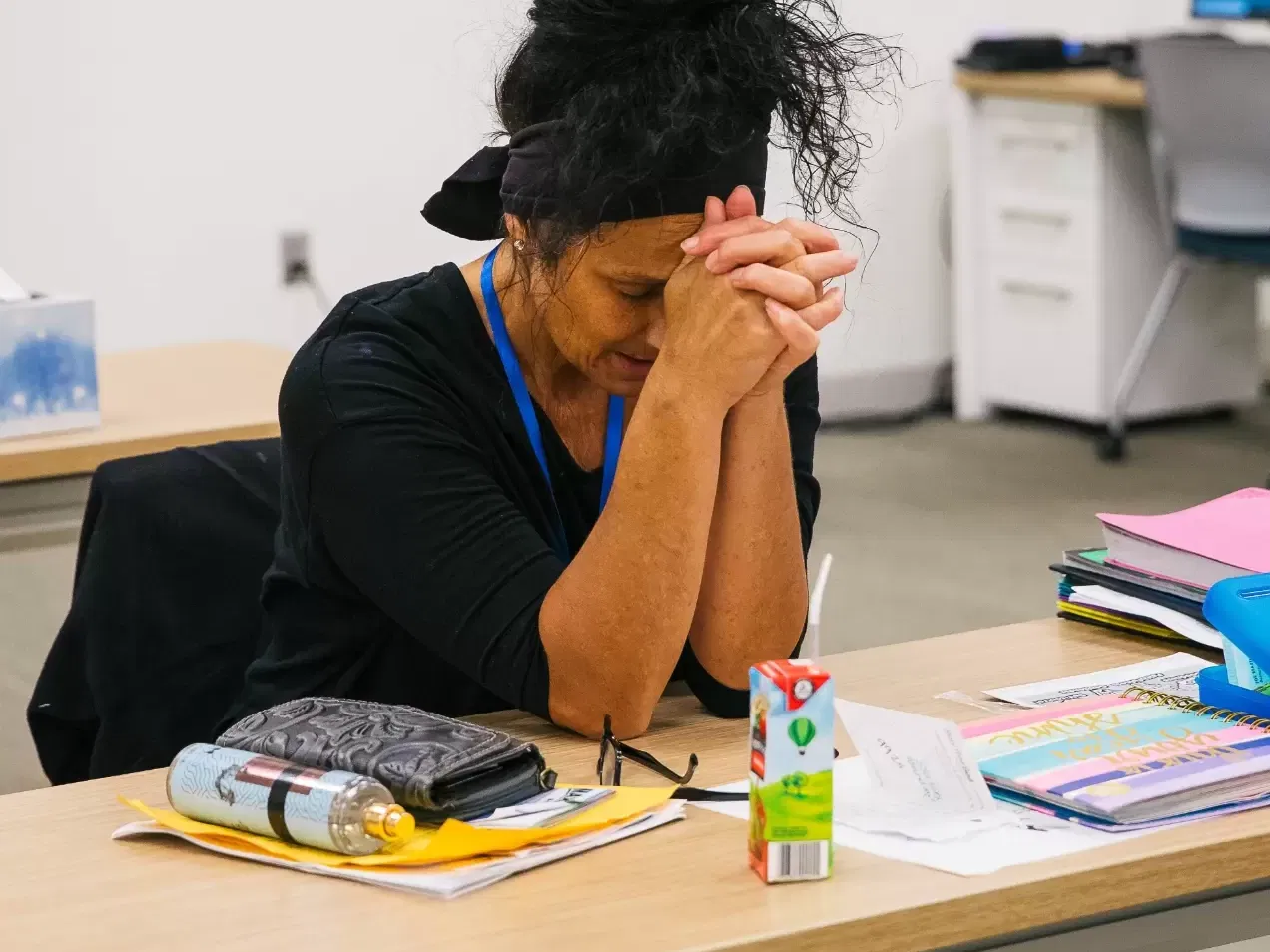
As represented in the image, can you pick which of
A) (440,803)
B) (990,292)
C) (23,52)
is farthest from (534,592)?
(990,292)

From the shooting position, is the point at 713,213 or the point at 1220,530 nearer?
the point at 713,213

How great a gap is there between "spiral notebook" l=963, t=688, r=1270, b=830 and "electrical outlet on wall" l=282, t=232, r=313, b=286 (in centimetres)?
375

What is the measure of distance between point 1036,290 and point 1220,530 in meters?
3.85

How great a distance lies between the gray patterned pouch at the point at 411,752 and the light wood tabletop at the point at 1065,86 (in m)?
3.92

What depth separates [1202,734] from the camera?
124cm

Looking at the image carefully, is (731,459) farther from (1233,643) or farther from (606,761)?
(1233,643)

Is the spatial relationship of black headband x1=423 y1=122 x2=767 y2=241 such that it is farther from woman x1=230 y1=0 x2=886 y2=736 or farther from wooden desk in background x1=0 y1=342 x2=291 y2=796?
wooden desk in background x1=0 y1=342 x2=291 y2=796

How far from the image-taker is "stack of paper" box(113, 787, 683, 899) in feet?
3.47

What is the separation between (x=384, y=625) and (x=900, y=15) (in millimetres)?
4358

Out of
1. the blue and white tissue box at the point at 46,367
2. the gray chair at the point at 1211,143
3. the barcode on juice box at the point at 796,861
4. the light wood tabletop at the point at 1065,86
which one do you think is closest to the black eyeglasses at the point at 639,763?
the barcode on juice box at the point at 796,861

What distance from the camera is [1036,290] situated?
534 centimetres

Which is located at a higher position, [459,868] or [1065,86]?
[1065,86]

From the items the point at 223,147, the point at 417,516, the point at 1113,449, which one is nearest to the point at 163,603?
the point at 417,516

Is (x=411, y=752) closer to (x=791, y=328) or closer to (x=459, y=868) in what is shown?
(x=459, y=868)
